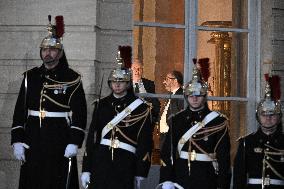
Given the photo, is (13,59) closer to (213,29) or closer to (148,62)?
(148,62)

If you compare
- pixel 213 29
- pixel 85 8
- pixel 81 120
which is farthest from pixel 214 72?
pixel 81 120

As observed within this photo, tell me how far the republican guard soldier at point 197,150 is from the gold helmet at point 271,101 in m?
0.43

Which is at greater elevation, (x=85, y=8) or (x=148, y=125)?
(x=85, y=8)

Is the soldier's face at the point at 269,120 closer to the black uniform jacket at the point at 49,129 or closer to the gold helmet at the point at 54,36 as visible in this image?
the black uniform jacket at the point at 49,129

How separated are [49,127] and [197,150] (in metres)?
1.52

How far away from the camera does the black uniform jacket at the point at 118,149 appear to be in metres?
9.37

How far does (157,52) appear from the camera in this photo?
11.5 meters

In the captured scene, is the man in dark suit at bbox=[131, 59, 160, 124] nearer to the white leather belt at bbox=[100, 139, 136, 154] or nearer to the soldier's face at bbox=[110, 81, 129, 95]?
the soldier's face at bbox=[110, 81, 129, 95]

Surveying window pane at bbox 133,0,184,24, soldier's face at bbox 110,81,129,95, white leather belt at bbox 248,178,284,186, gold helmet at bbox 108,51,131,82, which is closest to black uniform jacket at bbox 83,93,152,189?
soldier's face at bbox 110,81,129,95

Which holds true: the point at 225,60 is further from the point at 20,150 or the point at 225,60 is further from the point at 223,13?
the point at 20,150

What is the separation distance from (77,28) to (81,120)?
1.66m

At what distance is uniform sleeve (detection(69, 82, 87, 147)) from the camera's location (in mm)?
9453

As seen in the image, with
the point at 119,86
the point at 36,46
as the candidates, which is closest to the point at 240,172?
the point at 119,86

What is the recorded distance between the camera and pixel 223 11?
471 inches
